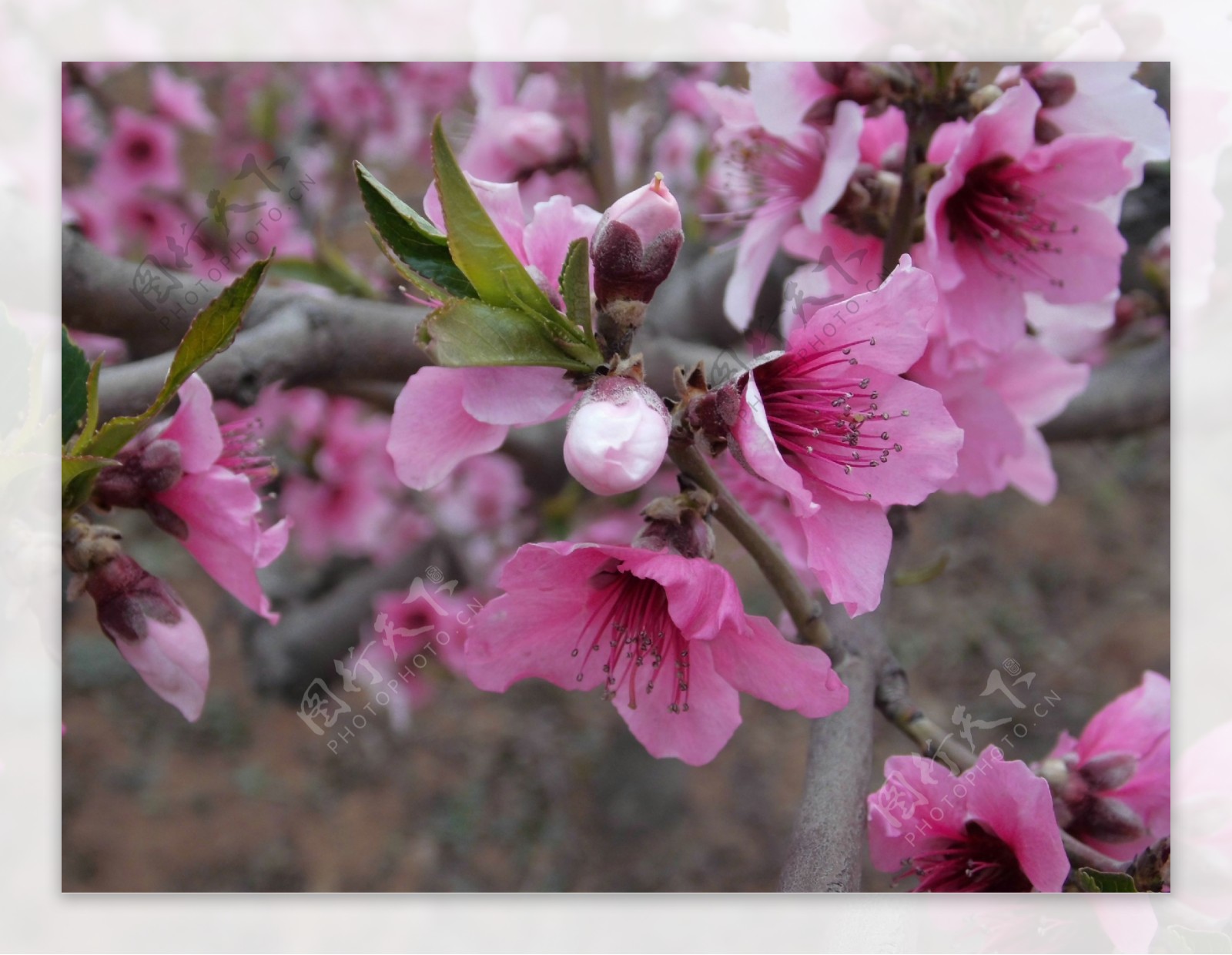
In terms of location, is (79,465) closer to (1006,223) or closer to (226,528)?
(226,528)

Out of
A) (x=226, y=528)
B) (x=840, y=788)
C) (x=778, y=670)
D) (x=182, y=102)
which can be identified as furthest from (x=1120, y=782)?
(x=182, y=102)

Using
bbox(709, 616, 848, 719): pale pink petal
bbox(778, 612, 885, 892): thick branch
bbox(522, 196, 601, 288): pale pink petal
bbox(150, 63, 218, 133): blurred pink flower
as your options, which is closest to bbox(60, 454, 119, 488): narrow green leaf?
bbox(522, 196, 601, 288): pale pink petal

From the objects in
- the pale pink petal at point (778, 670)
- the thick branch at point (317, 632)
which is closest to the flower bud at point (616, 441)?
the pale pink petal at point (778, 670)

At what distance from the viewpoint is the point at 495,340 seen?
488mm

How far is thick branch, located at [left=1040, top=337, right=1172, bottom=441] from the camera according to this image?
1090 millimetres

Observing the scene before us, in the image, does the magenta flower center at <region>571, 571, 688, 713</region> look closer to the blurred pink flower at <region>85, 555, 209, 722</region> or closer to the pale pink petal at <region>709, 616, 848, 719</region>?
the pale pink petal at <region>709, 616, 848, 719</region>

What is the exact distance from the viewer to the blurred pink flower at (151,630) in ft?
2.13

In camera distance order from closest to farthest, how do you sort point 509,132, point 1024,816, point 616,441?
point 616,441, point 1024,816, point 509,132

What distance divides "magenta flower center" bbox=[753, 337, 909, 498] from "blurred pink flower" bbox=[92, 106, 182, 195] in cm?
135

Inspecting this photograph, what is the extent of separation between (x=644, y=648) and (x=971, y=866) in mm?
332

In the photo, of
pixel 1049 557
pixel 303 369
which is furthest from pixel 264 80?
pixel 1049 557

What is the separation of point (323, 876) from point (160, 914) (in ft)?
3.28

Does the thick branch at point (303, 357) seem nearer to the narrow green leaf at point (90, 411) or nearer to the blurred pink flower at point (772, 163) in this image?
the narrow green leaf at point (90, 411)

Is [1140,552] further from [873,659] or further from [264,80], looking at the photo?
[264,80]
